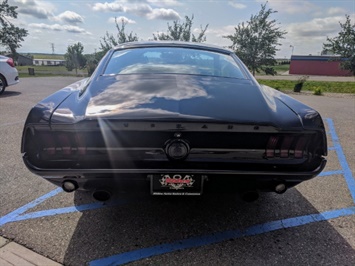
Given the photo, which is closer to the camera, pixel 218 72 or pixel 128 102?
pixel 128 102

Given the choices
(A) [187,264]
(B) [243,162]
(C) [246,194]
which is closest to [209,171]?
(B) [243,162]

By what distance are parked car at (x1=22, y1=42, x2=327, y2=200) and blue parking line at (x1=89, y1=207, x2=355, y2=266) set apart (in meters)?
0.44

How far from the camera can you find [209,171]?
6.68 feet

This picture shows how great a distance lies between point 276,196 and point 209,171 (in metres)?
1.48

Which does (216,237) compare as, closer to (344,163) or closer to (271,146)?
(271,146)

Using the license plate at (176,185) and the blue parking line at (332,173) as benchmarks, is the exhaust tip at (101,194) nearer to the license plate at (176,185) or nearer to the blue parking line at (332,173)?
the license plate at (176,185)

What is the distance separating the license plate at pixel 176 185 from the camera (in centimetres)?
203

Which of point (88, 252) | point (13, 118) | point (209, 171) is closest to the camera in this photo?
point (209, 171)

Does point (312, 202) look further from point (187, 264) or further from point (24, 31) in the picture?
point (24, 31)

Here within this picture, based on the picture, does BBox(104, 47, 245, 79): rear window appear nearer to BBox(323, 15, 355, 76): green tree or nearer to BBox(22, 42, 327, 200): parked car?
BBox(22, 42, 327, 200): parked car

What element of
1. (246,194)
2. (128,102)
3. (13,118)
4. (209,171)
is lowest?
(13,118)

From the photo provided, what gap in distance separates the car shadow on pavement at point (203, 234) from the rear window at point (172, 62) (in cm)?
126

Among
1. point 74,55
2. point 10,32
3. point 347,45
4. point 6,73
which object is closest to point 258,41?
point 347,45

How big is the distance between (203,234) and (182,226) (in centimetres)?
21
